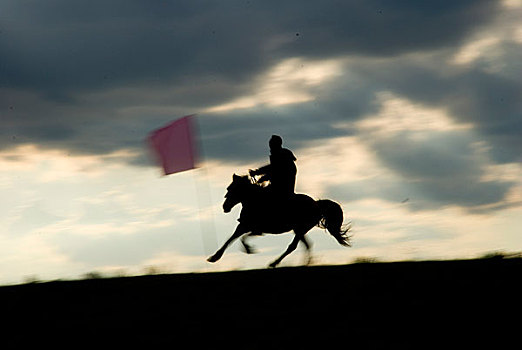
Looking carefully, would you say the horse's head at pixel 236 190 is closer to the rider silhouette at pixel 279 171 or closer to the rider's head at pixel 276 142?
the rider silhouette at pixel 279 171

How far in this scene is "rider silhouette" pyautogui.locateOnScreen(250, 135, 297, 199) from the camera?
1493cm

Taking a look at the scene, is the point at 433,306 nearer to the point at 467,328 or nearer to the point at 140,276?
the point at 467,328

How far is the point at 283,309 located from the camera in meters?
10.0

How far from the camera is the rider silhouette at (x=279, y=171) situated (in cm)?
1493

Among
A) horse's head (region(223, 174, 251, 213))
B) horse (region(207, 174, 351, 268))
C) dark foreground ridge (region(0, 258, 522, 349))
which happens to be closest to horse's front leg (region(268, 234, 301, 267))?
horse (region(207, 174, 351, 268))

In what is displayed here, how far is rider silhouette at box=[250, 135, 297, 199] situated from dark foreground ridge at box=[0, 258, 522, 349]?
8.43 ft

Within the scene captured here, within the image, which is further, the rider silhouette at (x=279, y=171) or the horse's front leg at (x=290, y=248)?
the horse's front leg at (x=290, y=248)

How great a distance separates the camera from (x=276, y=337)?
345 inches

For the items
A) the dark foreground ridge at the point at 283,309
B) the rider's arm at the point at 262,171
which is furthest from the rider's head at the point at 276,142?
the dark foreground ridge at the point at 283,309

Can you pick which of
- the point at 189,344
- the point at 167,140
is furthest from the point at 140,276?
the point at 189,344

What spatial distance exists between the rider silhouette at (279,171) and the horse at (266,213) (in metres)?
0.15

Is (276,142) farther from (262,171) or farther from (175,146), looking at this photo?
(175,146)

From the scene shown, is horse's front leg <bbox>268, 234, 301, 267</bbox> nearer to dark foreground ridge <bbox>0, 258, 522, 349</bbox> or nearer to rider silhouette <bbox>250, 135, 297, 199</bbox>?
rider silhouette <bbox>250, 135, 297, 199</bbox>

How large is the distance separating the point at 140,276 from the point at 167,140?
257cm
